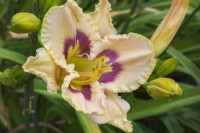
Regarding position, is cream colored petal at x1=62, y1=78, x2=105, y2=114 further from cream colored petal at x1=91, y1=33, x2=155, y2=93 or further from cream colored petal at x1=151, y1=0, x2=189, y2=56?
cream colored petal at x1=151, y1=0, x2=189, y2=56

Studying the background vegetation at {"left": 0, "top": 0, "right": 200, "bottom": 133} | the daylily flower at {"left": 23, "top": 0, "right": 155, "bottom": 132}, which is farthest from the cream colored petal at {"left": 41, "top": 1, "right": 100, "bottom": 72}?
the background vegetation at {"left": 0, "top": 0, "right": 200, "bottom": 133}

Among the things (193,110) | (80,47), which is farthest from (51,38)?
(193,110)

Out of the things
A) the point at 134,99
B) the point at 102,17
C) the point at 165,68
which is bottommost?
the point at 134,99

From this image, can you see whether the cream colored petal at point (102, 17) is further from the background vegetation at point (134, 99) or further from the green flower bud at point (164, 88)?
the background vegetation at point (134, 99)

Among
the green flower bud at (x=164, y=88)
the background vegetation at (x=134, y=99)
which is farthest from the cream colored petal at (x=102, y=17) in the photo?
the background vegetation at (x=134, y=99)

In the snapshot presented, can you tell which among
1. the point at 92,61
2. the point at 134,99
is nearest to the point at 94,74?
the point at 92,61

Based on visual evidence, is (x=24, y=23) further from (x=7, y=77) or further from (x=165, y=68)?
(x=165, y=68)
